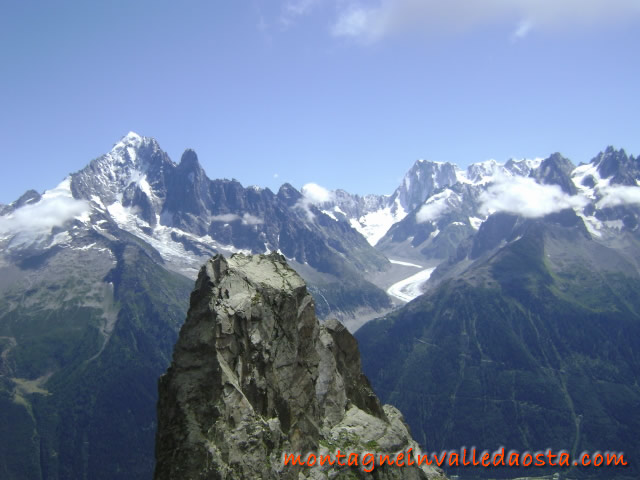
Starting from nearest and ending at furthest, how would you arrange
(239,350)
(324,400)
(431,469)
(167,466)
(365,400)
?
1. (167,466)
2. (239,350)
3. (324,400)
4. (365,400)
5. (431,469)

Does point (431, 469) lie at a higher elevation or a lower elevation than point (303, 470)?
lower

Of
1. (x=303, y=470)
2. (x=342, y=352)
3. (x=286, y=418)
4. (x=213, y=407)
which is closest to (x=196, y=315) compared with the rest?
(x=213, y=407)

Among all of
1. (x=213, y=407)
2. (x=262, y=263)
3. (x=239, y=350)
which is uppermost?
(x=262, y=263)

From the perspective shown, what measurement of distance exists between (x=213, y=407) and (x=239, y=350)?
5371 millimetres

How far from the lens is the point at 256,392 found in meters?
41.0

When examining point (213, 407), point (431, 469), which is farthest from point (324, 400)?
point (431, 469)

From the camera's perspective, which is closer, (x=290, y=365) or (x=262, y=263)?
(x=290, y=365)

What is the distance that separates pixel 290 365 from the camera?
45438mm

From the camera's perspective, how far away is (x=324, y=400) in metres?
49.8

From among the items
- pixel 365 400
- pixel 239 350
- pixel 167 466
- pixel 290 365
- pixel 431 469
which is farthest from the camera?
pixel 431 469

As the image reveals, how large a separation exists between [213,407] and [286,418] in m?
7.99

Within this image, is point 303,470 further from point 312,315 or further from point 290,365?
point 312,315

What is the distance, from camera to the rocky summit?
119 feet

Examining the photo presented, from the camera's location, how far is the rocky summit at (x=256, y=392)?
3641cm
